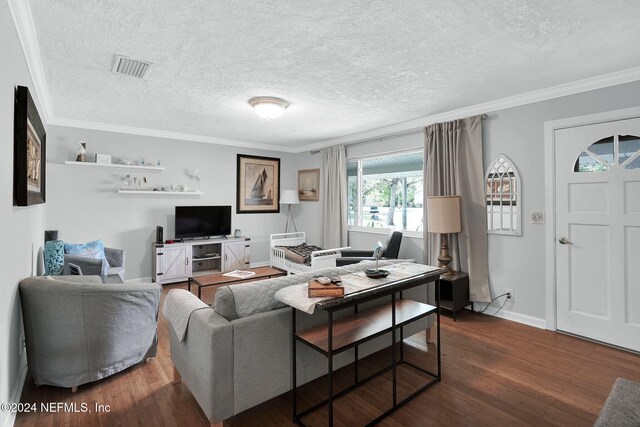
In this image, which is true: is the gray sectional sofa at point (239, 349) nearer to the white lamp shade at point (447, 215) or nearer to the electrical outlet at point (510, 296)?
the white lamp shade at point (447, 215)

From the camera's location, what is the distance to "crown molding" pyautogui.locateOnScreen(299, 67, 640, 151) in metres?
2.80

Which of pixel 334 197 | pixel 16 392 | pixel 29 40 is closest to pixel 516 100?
pixel 334 197

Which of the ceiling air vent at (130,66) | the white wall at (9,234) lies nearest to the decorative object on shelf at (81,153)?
the ceiling air vent at (130,66)

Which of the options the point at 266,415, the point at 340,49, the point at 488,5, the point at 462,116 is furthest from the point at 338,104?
the point at 266,415

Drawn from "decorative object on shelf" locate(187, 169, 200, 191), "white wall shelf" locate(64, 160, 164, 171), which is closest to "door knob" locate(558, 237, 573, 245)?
"decorative object on shelf" locate(187, 169, 200, 191)

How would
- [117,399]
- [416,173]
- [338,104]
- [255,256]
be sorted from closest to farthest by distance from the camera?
[117,399]
[338,104]
[416,173]
[255,256]

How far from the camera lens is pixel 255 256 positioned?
6203mm

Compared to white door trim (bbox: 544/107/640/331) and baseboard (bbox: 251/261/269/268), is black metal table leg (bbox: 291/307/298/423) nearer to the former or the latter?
white door trim (bbox: 544/107/640/331)

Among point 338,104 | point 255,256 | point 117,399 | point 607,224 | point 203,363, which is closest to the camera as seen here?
point 203,363

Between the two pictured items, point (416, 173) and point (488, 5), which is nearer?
point (488, 5)

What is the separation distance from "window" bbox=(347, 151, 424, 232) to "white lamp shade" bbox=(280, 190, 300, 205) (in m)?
1.13

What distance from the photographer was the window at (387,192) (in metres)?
4.67

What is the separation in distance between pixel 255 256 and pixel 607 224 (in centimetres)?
516

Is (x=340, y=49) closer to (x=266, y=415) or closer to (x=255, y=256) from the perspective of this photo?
(x=266, y=415)
